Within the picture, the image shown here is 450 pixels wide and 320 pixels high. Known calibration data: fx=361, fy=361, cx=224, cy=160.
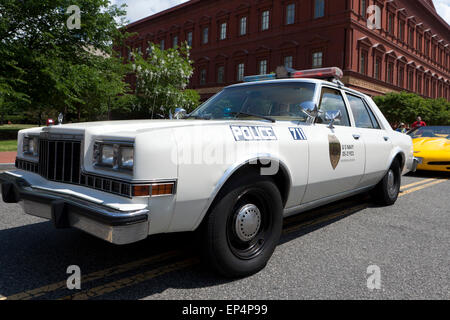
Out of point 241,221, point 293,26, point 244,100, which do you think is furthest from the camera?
point 293,26

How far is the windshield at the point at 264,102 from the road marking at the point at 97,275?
148cm

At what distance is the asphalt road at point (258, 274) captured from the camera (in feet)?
8.19

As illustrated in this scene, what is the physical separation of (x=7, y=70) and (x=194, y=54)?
23.0 meters

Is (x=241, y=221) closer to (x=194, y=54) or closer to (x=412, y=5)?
(x=194, y=54)

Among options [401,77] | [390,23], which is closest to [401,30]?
[390,23]

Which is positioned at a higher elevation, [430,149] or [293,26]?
[293,26]

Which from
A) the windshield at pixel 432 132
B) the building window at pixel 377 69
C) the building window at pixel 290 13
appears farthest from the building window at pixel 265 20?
the windshield at pixel 432 132

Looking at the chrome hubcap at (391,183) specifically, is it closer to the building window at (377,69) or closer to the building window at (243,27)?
the building window at (377,69)

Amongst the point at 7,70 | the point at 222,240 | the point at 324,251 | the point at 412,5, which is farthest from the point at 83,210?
the point at 412,5

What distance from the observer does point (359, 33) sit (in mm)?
27344

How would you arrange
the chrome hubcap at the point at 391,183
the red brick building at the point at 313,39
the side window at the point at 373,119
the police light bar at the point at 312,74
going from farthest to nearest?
the red brick building at the point at 313,39 → the chrome hubcap at the point at 391,183 → the side window at the point at 373,119 → the police light bar at the point at 312,74

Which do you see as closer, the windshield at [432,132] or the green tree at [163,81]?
the windshield at [432,132]

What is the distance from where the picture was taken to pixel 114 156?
230cm

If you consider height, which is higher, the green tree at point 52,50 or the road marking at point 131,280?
the green tree at point 52,50
